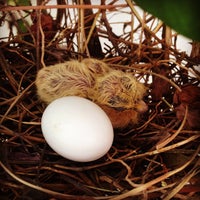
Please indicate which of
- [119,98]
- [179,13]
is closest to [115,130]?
[119,98]

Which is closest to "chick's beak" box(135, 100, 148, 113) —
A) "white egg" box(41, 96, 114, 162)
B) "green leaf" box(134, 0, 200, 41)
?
"white egg" box(41, 96, 114, 162)

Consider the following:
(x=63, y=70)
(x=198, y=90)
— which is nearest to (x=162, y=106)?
(x=198, y=90)

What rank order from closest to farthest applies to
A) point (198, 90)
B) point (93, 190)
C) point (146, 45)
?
point (93, 190) → point (198, 90) → point (146, 45)

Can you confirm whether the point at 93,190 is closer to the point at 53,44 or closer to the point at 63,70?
the point at 63,70

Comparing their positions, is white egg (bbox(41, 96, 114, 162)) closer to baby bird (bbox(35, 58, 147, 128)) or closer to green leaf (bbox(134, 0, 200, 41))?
baby bird (bbox(35, 58, 147, 128))

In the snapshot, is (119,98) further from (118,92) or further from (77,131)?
(77,131)

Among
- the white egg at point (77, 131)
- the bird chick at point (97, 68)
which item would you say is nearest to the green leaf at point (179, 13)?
the white egg at point (77, 131)
